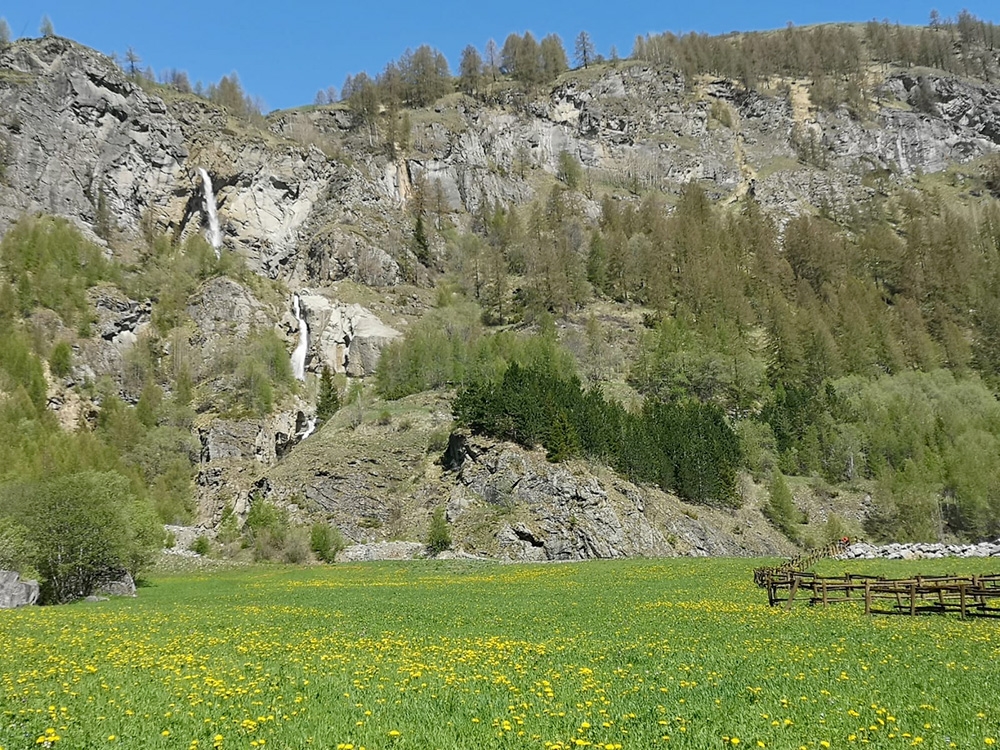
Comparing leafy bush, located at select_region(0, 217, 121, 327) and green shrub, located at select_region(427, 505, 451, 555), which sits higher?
leafy bush, located at select_region(0, 217, 121, 327)

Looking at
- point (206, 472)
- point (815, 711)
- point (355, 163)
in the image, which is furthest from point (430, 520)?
point (355, 163)

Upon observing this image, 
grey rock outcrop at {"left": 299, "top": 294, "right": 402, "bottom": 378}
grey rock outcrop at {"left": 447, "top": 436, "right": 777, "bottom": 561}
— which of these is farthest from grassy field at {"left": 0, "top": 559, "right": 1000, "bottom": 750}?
grey rock outcrop at {"left": 299, "top": 294, "right": 402, "bottom": 378}

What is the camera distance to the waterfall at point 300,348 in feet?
413

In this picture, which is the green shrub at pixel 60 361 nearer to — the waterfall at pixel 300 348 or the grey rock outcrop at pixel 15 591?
the waterfall at pixel 300 348

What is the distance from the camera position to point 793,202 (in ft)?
614

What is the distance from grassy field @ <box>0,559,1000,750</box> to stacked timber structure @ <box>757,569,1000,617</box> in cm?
104

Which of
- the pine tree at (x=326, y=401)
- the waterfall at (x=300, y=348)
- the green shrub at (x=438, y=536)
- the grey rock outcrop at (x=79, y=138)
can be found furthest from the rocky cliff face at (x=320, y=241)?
the pine tree at (x=326, y=401)

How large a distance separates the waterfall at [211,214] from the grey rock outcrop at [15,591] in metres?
122

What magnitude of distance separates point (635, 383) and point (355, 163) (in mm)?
106152

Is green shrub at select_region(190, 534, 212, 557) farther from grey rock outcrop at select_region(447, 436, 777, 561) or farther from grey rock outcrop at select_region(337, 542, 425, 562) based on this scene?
grey rock outcrop at select_region(447, 436, 777, 561)

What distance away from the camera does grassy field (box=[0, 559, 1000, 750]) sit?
32.4 feet

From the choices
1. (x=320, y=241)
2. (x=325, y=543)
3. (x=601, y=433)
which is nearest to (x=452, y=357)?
(x=601, y=433)

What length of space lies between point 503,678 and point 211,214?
511 ft

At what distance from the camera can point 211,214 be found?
14925cm
